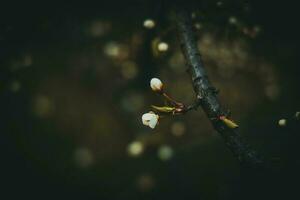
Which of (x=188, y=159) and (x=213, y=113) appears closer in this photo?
(x=213, y=113)

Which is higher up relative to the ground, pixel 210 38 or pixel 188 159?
pixel 210 38

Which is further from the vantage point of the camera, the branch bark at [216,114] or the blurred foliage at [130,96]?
the blurred foliage at [130,96]

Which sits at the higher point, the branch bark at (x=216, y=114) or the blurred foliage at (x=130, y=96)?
the blurred foliage at (x=130, y=96)

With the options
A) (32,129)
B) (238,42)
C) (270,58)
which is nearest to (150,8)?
(238,42)

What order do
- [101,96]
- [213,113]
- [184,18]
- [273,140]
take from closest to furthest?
[213,113]
[184,18]
[273,140]
[101,96]

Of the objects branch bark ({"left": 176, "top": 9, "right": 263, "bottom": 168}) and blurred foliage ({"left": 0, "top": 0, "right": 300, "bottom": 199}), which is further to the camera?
blurred foliage ({"left": 0, "top": 0, "right": 300, "bottom": 199})

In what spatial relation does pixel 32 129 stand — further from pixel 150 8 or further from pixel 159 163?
pixel 150 8

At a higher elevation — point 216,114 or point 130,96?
point 130,96

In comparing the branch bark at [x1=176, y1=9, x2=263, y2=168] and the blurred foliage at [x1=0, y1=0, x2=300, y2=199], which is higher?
the blurred foliage at [x1=0, y1=0, x2=300, y2=199]
